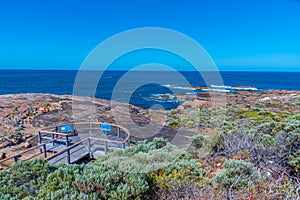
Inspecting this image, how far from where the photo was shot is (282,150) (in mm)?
4805

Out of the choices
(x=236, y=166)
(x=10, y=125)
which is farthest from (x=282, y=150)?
(x=10, y=125)

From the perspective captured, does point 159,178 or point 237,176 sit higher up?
point 159,178

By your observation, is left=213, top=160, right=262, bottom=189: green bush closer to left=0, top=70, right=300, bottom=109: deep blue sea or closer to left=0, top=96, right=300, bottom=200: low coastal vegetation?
left=0, top=96, right=300, bottom=200: low coastal vegetation

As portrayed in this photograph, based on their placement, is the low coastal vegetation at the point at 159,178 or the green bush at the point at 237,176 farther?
the green bush at the point at 237,176

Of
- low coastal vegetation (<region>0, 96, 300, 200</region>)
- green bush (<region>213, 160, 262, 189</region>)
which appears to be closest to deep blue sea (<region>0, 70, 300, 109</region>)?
→ low coastal vegetation (<region>0, 96, 300, 200</region>)

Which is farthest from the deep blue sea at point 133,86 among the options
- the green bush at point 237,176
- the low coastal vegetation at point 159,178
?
the green bush at point 237,176

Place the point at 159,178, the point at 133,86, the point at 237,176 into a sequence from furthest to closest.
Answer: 1. the point at 133,86
2. the point at 237,176
3. the point at 159,178

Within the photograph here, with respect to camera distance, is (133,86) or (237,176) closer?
(237,176)

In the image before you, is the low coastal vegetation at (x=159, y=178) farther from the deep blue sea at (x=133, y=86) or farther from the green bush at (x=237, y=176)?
the deep blue sea at (x=133, y=86)

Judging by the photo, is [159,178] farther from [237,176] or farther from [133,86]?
[133,86]

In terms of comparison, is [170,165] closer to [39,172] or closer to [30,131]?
[39,172]

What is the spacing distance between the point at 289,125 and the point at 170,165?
4475mm

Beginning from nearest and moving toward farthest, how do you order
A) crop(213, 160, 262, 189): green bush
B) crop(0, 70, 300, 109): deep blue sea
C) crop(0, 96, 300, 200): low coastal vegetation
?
crop(0, 96, 300, 200): low coastal vegetation → crop(213, 160, 262, 189): green bush → crop(0, 70, 300, 109): deep blue sea

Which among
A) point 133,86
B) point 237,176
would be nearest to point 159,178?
point 237,176
